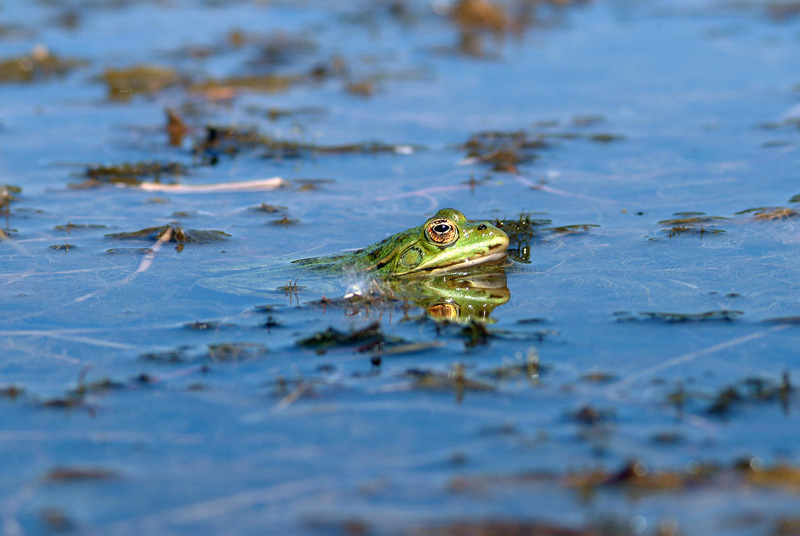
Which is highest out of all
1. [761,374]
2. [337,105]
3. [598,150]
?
[337,105]

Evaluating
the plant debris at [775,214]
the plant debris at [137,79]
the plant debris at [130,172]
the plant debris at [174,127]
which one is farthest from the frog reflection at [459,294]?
the plant debris at [137,79]

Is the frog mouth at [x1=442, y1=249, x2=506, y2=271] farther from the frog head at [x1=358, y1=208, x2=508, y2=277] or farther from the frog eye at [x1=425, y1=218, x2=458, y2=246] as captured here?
the frog eye at [x1=425, y1=218, x2=458, y2=246]

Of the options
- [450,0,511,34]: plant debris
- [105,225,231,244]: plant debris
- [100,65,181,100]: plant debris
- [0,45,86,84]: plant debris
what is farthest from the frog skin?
[450,0,511,34]: plant debris

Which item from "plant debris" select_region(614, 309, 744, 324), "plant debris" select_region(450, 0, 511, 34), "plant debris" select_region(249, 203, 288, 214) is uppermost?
"plant debris" select_region(450, 0, 511, 34)

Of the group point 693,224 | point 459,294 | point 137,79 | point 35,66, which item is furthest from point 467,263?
point 35,66

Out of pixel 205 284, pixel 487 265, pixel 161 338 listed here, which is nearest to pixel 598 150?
pixel 487 265

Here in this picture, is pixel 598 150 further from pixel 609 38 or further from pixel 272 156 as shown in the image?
pixel 609 38

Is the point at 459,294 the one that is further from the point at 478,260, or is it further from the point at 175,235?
the point at 175,235
